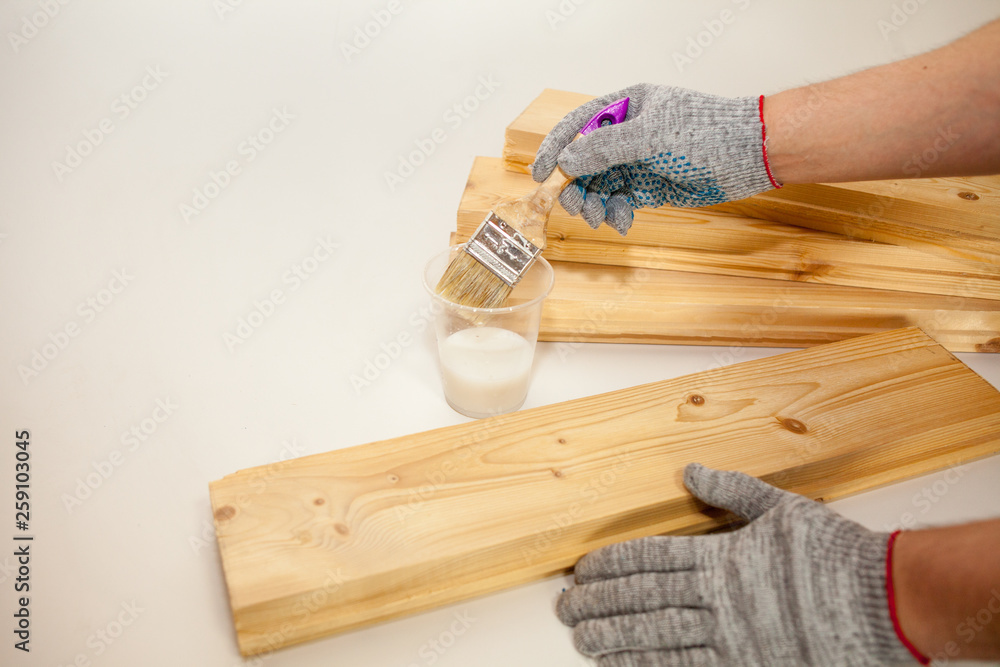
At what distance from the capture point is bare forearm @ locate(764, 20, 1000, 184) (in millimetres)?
1601

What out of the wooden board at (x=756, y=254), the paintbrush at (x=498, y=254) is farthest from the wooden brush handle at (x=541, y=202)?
the wooden board at (x=756, y=254)

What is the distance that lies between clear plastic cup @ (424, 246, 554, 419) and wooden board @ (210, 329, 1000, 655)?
4.5 inches

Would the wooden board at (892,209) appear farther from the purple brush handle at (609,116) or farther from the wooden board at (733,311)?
the purple brush handle at (609,116)

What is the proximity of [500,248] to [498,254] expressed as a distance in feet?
0.05

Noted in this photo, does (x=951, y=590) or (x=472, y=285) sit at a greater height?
(x=472, y=285)

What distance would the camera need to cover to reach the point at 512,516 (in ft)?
5.05

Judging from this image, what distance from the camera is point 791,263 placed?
226 cm

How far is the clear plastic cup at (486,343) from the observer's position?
69.4 inches

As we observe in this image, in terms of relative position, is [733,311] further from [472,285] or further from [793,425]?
[472,285]

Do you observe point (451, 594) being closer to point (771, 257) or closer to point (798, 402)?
point (798, 402)

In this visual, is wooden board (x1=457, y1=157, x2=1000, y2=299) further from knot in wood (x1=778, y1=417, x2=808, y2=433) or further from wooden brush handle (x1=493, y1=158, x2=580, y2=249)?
knot in wood (x1=778, y1=417, x2=808, y2=433)

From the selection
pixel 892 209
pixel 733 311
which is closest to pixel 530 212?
pixel 733 311

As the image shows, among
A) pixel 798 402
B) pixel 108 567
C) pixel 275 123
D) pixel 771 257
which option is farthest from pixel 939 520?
pixel 275 123

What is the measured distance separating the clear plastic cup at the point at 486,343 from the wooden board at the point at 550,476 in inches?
4.5
